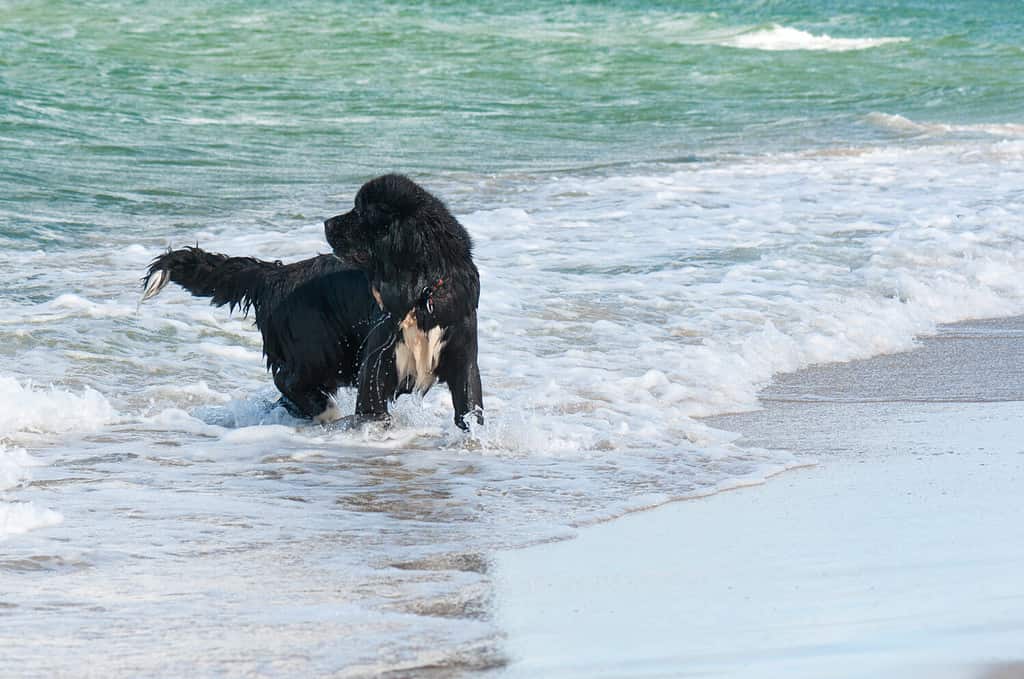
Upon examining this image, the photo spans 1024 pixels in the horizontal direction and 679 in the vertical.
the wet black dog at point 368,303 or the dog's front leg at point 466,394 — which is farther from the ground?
the wet black dog at point 368,303

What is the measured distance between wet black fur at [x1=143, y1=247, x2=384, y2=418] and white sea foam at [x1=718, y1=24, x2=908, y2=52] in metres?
27.9

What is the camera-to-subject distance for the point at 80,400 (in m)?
6.04

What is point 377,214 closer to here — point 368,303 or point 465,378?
point 368,303

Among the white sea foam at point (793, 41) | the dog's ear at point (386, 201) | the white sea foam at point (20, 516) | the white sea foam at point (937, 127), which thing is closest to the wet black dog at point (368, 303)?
the dog's ear at point (386, 201)

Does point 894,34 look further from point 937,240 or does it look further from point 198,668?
point 198,668

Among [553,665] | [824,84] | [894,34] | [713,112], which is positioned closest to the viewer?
[553,665]

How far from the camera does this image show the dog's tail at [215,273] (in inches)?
245

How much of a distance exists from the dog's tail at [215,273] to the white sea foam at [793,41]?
27.9 metres

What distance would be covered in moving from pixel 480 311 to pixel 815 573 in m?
4.44

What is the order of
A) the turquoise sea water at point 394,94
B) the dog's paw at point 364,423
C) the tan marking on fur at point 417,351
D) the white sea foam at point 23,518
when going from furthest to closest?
the turquoise sea water at point 394,94, the dog's paw at point 364,423, the tan marking on fur at point 417,351, the white sea foam at point 23,518

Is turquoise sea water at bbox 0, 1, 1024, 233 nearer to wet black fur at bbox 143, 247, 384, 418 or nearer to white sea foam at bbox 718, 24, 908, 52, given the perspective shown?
white sea foam at bbox 718, 24, 908, 52

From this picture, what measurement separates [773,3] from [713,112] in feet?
71.1

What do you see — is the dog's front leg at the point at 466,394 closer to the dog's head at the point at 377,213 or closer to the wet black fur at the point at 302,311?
the wet black fur at the point at 302,311

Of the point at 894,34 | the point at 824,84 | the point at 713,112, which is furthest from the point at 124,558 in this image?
the point at 894,34
